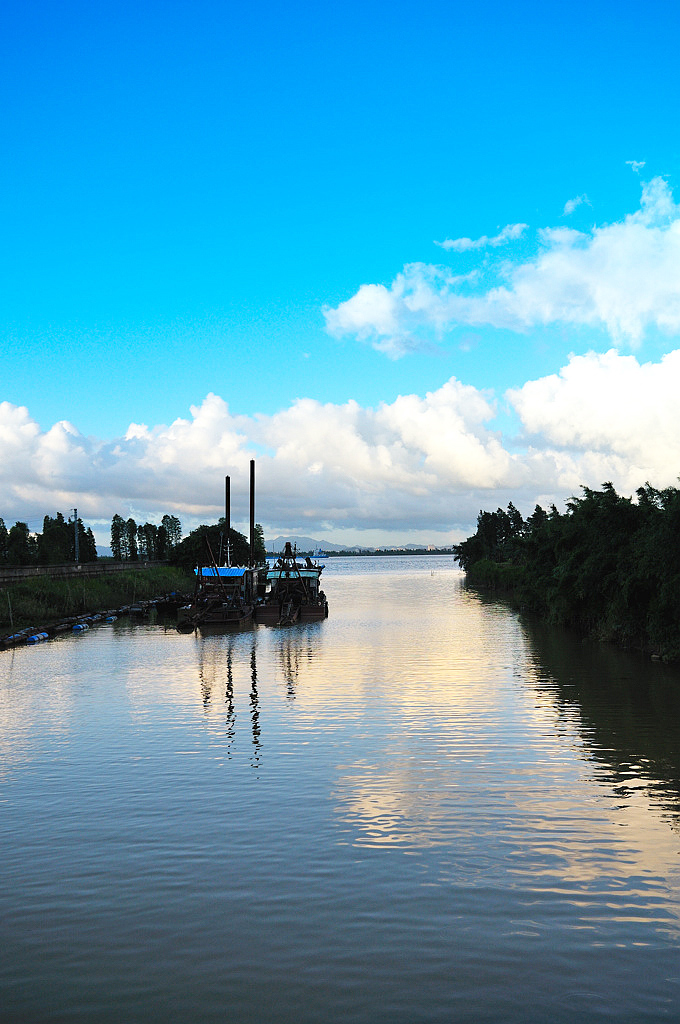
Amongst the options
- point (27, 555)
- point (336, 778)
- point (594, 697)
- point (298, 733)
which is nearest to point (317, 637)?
point (594, 697)

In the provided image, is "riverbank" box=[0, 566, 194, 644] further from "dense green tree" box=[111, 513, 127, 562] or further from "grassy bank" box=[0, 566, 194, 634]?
"dense green tree" box=[111, 513, 127, 562]

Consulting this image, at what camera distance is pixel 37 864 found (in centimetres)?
1420

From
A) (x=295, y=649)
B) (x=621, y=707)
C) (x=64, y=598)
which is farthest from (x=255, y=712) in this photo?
(x=64, y=598)

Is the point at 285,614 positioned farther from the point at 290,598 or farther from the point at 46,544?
the point at 46,544

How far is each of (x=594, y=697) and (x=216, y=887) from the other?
74.9 ft

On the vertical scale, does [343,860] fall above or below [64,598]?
below

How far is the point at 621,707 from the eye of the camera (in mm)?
29984

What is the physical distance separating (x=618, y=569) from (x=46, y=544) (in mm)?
116847

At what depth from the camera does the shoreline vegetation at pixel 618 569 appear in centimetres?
3666

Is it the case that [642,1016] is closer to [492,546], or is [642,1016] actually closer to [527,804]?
[527,804]

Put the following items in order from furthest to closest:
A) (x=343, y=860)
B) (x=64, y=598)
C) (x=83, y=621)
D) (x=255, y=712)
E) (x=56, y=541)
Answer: (x=56, y=541) → (x=64, y=598) → (x=83, y=621) → (x=255, y=712) → (x=343, y=860)

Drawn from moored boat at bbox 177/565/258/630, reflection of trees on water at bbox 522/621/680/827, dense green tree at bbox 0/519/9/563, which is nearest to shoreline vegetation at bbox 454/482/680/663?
reflection of trees on water at bbox 522/621/680/827

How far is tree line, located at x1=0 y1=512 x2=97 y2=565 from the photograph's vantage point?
4987 inches

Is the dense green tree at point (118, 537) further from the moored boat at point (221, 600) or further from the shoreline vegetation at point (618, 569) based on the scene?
the shoreline vegetation at point (618, 569)
